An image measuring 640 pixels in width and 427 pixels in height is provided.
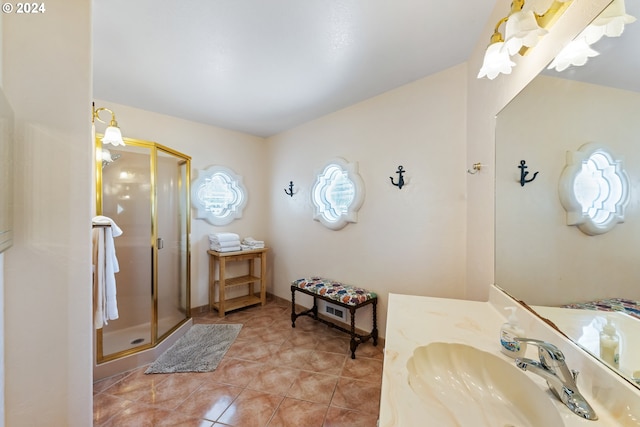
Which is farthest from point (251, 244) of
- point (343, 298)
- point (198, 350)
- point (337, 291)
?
point (343, 298)

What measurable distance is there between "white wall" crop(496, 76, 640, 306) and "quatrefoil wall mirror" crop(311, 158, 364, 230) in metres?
1.24

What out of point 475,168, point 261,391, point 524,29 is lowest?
point 261,391

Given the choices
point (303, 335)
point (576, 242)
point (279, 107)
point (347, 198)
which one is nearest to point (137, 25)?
point (279, 107)

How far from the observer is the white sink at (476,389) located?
60 centimetres

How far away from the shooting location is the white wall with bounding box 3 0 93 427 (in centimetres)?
83

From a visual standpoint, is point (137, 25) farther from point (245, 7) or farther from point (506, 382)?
point (506, 382)

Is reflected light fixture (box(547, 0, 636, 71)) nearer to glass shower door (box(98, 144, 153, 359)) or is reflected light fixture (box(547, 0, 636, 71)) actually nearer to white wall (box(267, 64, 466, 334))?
white wall (box(267, 64, 466, 334))

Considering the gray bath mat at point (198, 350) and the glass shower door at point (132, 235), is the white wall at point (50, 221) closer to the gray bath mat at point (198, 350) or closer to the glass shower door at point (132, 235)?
the gray bath mat at point (198, 350)

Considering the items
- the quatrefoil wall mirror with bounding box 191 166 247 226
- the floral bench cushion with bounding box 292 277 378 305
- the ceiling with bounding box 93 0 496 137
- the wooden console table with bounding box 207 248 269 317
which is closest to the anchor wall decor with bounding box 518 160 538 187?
the ceiling with bounding box 93 0 496 137

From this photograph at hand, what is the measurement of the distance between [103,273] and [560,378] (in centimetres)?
235

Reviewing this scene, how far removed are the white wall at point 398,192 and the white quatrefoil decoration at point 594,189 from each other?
95cm

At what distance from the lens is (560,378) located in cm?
58

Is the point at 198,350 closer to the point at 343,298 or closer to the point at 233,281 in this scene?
the point at 233,281

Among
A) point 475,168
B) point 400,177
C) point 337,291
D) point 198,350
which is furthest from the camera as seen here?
point 337,291
